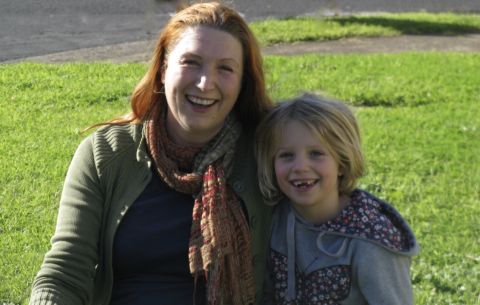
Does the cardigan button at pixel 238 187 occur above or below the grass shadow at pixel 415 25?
above

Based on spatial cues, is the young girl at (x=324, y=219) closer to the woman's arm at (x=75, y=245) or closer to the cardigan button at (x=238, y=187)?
the cardigan button at (x=238, y=187)

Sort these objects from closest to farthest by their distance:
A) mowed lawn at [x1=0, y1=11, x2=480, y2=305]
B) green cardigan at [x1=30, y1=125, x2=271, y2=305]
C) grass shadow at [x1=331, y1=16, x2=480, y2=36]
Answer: green cardigan at [x1=30, y1=125, x2=271, y2=305], mowed lawn at [x1=0, y1=11, x2=480, y2=305], grass shadow at [x1=331, y1=16, x2=480, y2=36]

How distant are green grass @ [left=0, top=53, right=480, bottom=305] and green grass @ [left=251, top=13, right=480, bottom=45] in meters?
1.40

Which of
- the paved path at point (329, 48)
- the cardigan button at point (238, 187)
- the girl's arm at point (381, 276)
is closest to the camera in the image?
the girl's arm at point (381, 276)

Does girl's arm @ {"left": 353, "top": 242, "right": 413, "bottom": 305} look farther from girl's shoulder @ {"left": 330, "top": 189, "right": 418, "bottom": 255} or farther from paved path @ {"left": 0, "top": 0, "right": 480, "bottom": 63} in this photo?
paved path @ {"left": 0, "top": 0, "right": 480, "bottom": 63}

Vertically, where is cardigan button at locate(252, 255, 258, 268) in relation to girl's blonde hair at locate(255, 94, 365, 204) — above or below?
below

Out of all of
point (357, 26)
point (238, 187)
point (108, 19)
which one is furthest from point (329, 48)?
point (238, 187)

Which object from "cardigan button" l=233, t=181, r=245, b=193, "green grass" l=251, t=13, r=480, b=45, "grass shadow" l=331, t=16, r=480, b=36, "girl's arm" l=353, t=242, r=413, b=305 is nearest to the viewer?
"girl's arm" l=353, t=242, r=413, b=305

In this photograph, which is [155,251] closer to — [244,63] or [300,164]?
[300,164]

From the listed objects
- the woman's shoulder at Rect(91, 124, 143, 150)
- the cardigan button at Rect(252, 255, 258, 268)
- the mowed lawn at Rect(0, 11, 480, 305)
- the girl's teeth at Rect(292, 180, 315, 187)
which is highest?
the woman's shoulder at Rect(91, 124, 143, 150)

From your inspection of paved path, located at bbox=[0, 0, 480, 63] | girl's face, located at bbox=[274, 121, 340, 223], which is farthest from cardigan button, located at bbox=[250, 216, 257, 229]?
paved path, located at bbox=[0, 0, 480, 63]

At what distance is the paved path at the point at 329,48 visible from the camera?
33.4ft

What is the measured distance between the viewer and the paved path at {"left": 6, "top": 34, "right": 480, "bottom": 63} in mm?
10195

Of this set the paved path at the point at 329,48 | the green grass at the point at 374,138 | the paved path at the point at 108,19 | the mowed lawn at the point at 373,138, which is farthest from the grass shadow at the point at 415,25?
the green grass at the point at 374,138
